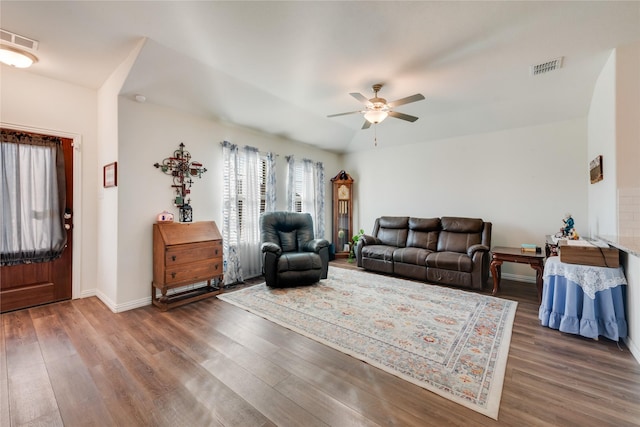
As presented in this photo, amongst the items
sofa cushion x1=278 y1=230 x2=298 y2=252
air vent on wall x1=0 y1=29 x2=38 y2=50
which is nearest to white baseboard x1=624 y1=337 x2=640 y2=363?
sofa cushion x1=278 y1=230 x2=298 y2=252

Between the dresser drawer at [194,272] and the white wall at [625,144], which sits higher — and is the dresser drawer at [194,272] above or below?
below

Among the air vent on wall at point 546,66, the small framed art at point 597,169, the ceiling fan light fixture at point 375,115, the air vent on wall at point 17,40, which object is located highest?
the air vent on wall at point 17,40

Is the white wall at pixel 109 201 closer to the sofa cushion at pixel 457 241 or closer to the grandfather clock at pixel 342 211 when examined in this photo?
the grandfather clock at pixel 342 211

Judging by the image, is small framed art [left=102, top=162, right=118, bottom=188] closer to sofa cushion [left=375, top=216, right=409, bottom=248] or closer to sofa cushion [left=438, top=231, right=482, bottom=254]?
sofa cushion [left=375, top=216, right=409, bottom=248]

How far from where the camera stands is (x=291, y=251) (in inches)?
171

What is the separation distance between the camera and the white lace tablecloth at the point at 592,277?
7.36 ft

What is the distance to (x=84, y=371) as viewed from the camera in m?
1.96

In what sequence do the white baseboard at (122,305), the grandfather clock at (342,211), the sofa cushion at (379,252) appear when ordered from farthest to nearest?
1. the grandfather clock at (342,211)
2. the sofa cushion at (379,252)
3. the white baseboard at (122,305)

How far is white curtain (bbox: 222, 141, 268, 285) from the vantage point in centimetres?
404

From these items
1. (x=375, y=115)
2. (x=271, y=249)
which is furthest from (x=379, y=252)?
(x=375, y=115)

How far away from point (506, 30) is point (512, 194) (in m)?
2.92

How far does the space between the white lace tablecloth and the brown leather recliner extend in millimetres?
2784

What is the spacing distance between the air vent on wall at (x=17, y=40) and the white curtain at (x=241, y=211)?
81.0 inches

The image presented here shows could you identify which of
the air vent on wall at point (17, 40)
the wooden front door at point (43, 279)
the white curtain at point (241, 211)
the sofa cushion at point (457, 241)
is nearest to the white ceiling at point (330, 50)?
the air vent on wall at point (17, 40)
